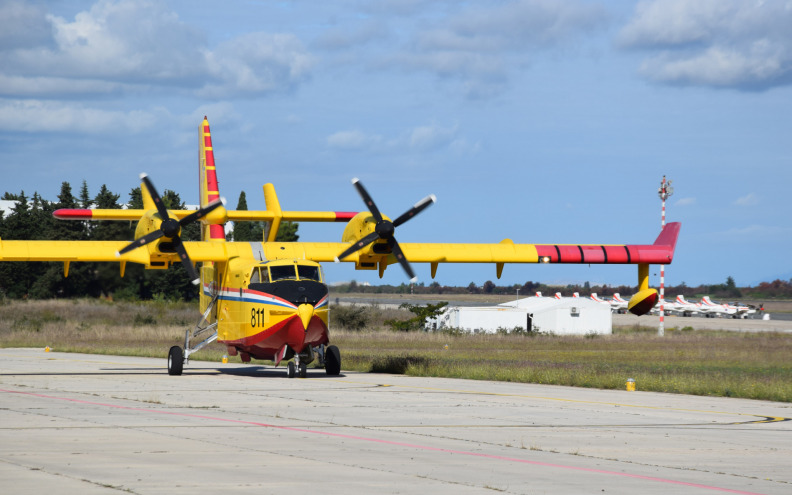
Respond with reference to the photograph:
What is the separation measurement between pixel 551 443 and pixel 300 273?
13.7m

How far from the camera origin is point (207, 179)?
3262 cm

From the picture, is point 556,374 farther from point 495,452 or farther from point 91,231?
point 91,231

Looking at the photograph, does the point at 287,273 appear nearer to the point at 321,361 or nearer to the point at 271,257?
the point at 271,257

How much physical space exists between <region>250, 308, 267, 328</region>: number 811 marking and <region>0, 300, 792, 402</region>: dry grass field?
17.6 ft

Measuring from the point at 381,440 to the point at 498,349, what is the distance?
37076 mm

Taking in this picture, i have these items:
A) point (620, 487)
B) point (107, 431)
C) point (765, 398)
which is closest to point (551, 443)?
point (620, 487)

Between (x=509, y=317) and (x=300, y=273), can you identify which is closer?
(x=300, y=273)

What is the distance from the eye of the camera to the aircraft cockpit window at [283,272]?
2598 cm

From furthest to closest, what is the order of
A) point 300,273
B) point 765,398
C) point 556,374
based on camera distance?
point 556,374, point 300,273, point 765,398

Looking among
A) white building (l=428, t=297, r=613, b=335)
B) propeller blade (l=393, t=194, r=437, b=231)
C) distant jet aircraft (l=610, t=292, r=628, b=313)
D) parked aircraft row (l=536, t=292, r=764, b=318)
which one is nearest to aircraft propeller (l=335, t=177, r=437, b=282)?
propeller blade (l=393, t=194, r=437, b=231)

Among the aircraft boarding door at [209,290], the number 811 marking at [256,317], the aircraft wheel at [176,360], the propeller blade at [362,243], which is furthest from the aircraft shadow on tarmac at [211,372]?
Answer: the propeller blade at [362,243]

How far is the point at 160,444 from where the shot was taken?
41.7ft

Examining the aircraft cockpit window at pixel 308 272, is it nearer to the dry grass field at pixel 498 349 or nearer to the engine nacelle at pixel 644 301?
the dry grass field at pixel 498 349

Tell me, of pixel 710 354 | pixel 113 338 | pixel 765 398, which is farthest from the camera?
pixel 113 338
